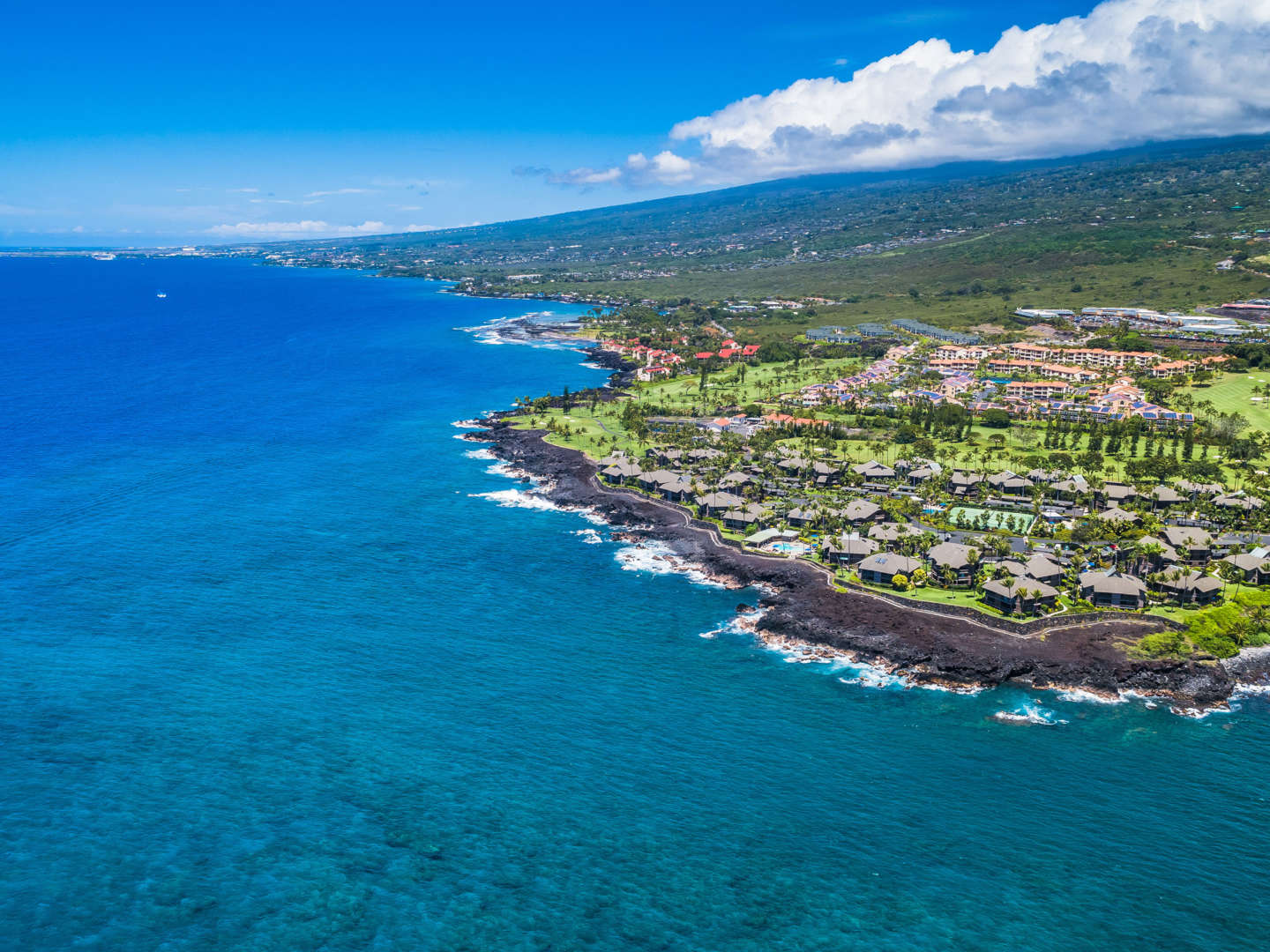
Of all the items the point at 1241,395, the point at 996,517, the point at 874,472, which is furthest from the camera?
the point at 1241,395

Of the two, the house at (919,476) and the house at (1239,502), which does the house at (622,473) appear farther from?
the house at (1239,502)

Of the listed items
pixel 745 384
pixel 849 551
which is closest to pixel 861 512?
pixel 849 551

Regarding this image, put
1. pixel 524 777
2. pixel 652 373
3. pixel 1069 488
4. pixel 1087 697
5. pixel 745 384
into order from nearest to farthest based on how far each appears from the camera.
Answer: pixel 524 777, pixel 1087 697, pixel 1069 488, pixel 745 384, pixel 652 373

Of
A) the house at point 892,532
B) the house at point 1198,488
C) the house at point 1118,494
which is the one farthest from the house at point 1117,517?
the house at point 892,532

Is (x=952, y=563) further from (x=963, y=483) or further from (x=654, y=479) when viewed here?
(x=654, y=479)

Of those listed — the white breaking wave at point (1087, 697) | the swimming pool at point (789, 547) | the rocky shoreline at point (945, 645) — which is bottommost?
the white breaking wave at point (1087, 697)

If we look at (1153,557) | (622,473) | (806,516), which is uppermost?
(622,473)
